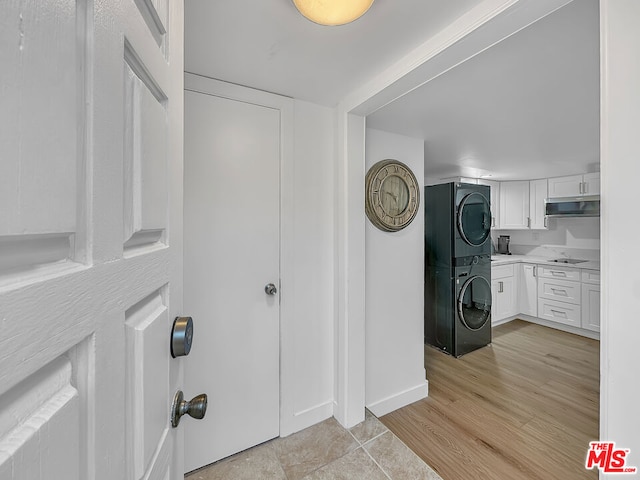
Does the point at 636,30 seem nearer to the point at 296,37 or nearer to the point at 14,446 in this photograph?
the point at 296,37

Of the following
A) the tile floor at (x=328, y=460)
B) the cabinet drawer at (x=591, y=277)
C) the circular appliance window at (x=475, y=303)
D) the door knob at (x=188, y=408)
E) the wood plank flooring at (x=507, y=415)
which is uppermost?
the door knob at (x=188, y=408)

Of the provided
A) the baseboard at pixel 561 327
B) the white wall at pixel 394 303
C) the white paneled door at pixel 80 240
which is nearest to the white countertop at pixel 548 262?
the baseboard at pixel 561 327

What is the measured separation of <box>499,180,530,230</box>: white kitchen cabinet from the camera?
444 cm

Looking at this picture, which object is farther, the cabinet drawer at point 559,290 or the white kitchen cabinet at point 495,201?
the white kitchen cabinet at point 495,201

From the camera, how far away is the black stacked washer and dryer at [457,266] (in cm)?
293

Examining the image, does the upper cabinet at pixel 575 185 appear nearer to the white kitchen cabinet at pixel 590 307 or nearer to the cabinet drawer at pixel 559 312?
the white kitchen cabinet at pixel 590 307

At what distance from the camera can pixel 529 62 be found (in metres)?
1.34

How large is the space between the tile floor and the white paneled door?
126 cm

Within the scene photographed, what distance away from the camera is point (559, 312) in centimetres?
392

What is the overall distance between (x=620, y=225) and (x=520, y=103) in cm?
152

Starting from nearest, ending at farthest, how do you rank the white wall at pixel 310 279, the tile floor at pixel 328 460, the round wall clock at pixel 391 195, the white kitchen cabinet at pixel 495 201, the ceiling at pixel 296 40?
the ceiling at pixel 296 40 → the tile floor at pixel 328 460 → the white wall at pixel 310 279 → the round wall clock at pixel 391 195 → the white kitchen cabinet at pixel 495 201

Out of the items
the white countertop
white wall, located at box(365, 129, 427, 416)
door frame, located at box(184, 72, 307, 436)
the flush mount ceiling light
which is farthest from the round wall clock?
the white countertop

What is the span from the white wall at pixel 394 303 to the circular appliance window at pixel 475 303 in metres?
0.96

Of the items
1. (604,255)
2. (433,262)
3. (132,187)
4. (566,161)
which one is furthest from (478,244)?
(132,187)
